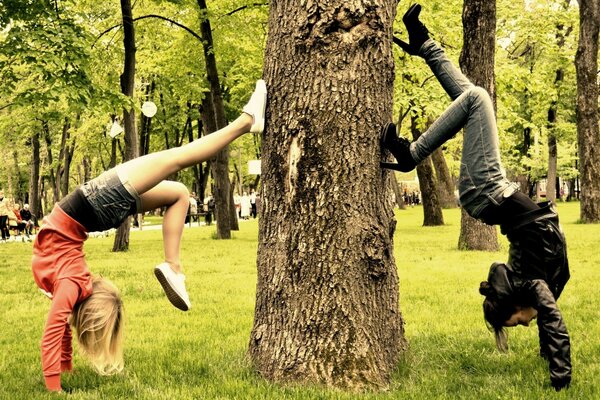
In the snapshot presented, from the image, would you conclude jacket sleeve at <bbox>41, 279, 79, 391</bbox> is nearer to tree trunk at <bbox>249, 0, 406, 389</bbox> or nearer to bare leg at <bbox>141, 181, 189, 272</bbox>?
bare leg at <bbox>141, 181, 189, 272</bbox>

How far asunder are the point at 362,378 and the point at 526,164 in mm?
47378

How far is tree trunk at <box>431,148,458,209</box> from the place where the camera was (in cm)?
2849

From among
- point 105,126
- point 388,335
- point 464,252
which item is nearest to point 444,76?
point 388,335

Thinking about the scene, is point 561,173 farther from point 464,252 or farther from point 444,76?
point 444,76

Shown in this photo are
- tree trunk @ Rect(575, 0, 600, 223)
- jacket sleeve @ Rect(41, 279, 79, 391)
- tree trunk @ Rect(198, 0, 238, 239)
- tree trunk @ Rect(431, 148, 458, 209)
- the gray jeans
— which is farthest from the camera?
tree trunk @ Rect(431, 148, 458, 209)

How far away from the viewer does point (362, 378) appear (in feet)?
13.2

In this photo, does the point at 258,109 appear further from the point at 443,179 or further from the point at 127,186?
the point at 443,179

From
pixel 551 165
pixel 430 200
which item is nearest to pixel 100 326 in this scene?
pixel 430 200

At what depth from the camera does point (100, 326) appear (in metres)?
4.27

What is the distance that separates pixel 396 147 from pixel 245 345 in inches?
90.2

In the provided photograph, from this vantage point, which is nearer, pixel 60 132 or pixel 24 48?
pixel 24 48

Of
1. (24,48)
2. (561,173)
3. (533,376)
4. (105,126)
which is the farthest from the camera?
(561,173)

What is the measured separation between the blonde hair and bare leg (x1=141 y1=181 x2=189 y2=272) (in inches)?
20.0

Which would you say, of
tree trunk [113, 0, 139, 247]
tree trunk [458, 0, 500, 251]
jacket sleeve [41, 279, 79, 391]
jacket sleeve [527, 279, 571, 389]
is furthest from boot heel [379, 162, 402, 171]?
tree trunk [113, 0, 139, 247]
